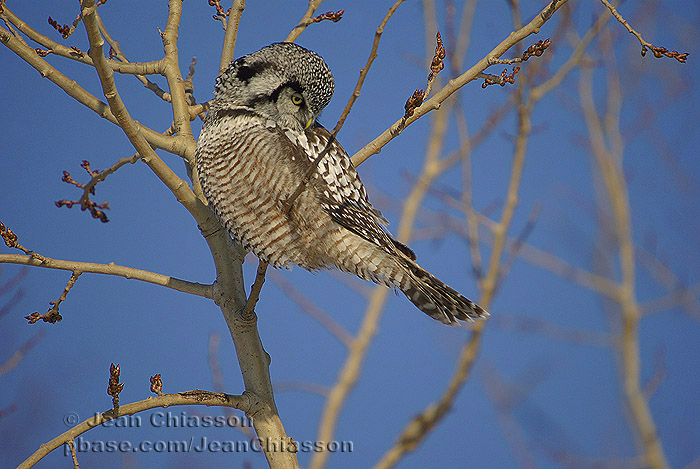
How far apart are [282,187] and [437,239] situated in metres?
2.76

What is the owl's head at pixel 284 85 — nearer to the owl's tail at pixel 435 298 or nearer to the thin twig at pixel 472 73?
the thin twig at pixel 472 73

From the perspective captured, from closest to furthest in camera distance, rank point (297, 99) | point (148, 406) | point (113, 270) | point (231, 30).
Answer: point (148, 406), point (113, 270), point (297, 99), point (231, 30)

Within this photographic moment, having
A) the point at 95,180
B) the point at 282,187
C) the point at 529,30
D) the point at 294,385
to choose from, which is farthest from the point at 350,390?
the point at 529,30

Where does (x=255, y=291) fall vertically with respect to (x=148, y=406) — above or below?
above

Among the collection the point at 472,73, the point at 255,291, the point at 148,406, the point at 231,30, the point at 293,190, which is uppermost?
the point at 231,30

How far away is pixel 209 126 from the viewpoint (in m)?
3.64

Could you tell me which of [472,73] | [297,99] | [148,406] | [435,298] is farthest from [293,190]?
[148,406]

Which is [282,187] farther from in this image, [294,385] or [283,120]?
[294,385]

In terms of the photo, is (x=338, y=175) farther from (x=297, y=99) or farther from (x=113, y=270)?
(x=113, y=270)

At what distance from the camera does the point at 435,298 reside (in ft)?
11.2

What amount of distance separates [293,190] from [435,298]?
1.00 metres

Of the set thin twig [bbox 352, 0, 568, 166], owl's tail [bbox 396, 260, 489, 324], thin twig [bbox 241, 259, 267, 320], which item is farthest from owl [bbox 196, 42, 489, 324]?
thin twig [bbox 352, 0, 568, 166]

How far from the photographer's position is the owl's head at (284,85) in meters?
3.62

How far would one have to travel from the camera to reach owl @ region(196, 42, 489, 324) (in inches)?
134
